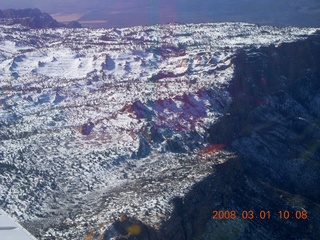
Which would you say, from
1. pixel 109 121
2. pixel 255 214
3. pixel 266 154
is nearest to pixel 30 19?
pixel 109 121

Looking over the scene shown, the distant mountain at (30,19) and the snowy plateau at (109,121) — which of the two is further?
the distant mountain at (30,19)

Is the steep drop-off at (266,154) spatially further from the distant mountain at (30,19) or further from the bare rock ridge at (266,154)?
the distant mountain at (30,19)

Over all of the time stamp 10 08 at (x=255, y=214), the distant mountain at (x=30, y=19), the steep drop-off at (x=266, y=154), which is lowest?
the time stamp 10 08 at (x=255, y=214)

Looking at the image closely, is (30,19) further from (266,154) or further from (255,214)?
(255,214)

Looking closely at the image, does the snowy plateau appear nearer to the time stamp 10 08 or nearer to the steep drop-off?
the steep drop-off

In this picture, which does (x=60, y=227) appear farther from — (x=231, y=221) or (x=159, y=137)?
(x=159, y=137)

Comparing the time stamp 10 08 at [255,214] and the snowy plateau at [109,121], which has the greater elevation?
the snowy plateau at [109,121]

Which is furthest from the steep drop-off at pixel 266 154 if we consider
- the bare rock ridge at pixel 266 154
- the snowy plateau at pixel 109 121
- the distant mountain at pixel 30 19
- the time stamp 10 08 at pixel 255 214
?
the distant mountain at pixel 30 19
